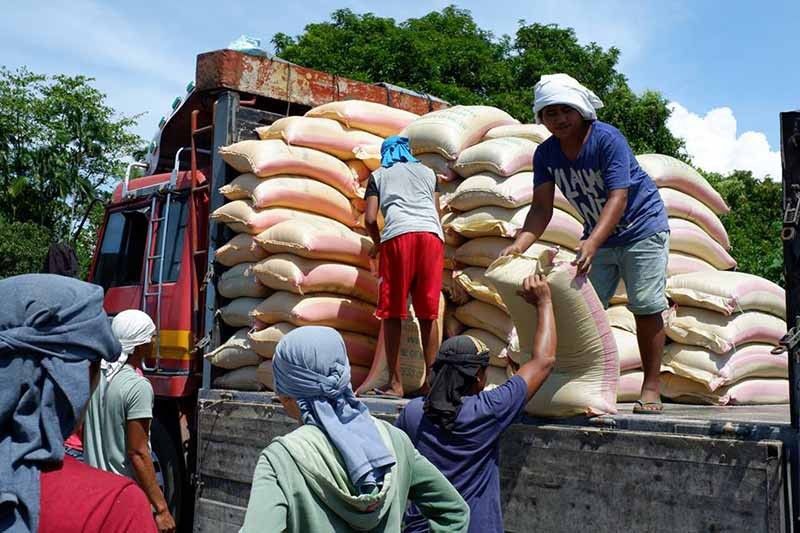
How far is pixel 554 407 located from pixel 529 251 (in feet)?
4.21

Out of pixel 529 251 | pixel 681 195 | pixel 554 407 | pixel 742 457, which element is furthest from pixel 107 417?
pixel 681 195

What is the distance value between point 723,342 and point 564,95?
1.29 metres

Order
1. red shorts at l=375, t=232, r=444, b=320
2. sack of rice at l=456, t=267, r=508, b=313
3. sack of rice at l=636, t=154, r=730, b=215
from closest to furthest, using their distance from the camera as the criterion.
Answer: sack of rice at l=456, t=267, r=508, b=313
red shorts at l=375, t=232, r=444, b=320
sack of rice at l=636, t=154, r=730, b=215

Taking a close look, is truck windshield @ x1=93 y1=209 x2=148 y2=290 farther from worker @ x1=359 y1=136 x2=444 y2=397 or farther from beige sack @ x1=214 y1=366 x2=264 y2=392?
worker @ x1=359 y1=136 x2=444 y2=397

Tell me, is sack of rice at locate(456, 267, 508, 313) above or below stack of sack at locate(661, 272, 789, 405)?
above

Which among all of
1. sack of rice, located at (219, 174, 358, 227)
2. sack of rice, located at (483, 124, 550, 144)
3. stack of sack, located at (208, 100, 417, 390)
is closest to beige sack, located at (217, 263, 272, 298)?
stack of sack, located at (208, 100, 417, 390)

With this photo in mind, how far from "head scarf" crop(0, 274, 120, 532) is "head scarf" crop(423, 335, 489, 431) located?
1.52 meters

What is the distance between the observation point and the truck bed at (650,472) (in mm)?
2600

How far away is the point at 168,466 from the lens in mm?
5645

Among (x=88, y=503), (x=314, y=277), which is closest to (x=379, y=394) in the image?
(x=314, y=277)

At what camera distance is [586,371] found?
348cm

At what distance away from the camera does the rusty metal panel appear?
232 inches

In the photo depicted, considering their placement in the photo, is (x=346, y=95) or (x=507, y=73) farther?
(x=507, y=73)

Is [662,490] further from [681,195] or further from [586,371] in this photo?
[681,195]
